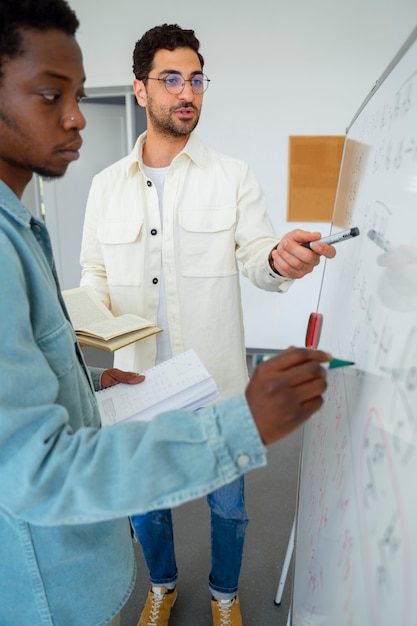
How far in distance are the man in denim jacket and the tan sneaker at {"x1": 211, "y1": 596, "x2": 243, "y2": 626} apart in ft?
3.11

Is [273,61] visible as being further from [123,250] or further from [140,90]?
[123,250]

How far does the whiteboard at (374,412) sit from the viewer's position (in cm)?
41

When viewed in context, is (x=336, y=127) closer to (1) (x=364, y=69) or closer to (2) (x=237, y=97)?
(1) (x=364, y=69)

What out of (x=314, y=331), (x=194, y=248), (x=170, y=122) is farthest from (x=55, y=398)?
(x=170, y=122)

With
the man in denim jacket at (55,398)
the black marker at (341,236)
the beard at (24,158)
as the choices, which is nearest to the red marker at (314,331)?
the black marker at (341,236)

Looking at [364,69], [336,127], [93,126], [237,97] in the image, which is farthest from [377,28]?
[93,126]

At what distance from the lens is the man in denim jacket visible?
1.56 ft

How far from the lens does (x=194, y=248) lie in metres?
1.39

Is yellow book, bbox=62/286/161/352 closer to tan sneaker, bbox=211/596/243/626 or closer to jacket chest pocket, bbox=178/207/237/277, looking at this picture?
jacket chest pocket, bbox=178/207/237/277

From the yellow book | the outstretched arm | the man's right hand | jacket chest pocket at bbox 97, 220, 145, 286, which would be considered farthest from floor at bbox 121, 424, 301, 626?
the man's right hand

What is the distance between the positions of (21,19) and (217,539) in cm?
127

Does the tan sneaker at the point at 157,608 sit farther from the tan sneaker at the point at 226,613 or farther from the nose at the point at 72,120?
the nose at the point at 72,120

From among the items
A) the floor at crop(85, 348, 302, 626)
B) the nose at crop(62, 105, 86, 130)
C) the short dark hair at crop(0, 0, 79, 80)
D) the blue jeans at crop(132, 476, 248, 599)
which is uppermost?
the short dark hair at crop(0, 0, 79, 80)

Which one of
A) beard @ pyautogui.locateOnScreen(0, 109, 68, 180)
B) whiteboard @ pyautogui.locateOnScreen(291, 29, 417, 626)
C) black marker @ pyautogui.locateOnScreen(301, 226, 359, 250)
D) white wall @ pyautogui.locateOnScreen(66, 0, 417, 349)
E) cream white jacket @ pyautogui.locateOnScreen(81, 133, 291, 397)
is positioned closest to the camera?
whiteboard @ pyautogui.locateOnScreen(291, 29, 417, 626)
